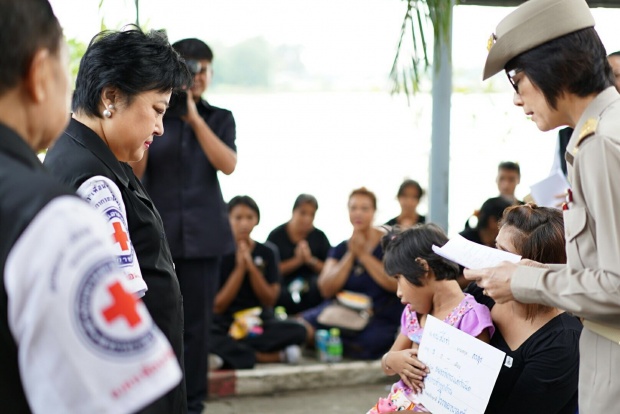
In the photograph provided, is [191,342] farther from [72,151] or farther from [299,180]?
[299,180]

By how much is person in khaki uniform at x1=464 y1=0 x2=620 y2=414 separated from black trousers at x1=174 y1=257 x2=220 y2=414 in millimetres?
2395

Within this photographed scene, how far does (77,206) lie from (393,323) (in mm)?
4209

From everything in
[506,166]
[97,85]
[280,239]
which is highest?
[97,85]

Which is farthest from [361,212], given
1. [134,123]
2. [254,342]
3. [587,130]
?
[587,130]

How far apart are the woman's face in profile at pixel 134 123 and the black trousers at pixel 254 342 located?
2.75 meters

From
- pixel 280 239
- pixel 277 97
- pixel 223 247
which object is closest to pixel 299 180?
pixel 277 97

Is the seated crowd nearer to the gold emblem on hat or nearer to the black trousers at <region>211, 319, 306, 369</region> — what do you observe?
the black trousers at <region>211, 319, 306, 369</region>

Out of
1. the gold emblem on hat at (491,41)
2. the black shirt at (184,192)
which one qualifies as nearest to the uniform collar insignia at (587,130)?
the gold emblem on hat at (491,41)

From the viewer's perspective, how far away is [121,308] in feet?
3.28

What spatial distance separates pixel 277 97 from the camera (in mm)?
6480

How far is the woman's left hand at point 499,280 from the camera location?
1802 mm

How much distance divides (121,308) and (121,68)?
49.0 inches

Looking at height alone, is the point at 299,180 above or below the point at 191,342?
above

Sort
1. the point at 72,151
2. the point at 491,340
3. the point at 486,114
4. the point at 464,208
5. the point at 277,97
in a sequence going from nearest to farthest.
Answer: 1. the point at 72,151
2. the point at 491,340
3. the point at 486,114
4. the point at 464,208
5. the point at 277,97
